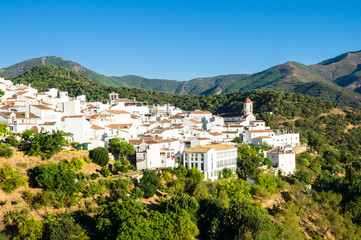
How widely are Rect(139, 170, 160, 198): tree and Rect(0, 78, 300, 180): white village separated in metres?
4.13

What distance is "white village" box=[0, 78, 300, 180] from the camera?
3925 cm

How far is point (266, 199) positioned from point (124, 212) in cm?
2074

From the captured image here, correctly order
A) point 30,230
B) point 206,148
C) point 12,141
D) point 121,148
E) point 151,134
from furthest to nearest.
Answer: point 151,134, point 206,148, point 121,148, point 12,141, point 30,230

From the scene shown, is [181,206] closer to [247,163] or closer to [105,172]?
[105,172]

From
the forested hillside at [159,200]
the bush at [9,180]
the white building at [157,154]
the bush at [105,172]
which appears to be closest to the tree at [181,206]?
the forested hillside at [159,200]

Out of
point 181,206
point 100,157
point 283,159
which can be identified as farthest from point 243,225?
point 283,159

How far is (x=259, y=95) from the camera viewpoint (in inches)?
3949

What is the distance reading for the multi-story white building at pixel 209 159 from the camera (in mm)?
40562

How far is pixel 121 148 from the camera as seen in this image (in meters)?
38.0

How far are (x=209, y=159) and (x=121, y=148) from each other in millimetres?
10537

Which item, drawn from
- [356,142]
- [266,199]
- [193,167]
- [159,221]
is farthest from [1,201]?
[356,142]

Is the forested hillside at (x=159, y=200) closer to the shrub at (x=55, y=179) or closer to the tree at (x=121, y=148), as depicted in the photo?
the shrub at (x=55, y=179)

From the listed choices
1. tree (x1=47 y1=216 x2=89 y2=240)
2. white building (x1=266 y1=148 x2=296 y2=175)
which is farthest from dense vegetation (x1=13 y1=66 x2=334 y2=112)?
tree (x1=47 y1=216 x2=89 y2=240)

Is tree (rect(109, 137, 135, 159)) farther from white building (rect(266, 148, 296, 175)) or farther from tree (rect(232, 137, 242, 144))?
white building (rect(266, 148, 296, 175))
